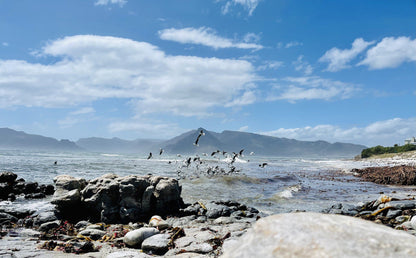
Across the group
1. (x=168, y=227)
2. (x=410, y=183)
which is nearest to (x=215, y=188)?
(x=168, y=227)

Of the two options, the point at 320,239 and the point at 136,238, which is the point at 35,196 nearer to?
the point at 136,238

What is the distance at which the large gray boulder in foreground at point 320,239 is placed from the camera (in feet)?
7.95

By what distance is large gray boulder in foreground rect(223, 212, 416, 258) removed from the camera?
95.4 inches

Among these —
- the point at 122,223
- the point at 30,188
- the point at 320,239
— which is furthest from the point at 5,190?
the point at 320,239

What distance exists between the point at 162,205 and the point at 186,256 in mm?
6728

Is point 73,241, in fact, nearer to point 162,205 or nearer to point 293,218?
point 162,205

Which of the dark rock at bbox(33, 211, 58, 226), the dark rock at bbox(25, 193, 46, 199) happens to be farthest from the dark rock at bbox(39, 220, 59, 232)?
the dark rock at bbox(25, 193, 46, 199)

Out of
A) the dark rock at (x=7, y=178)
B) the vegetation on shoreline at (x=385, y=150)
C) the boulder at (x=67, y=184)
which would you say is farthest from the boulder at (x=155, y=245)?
the vegetation on shoreline at (x=385, y=150)

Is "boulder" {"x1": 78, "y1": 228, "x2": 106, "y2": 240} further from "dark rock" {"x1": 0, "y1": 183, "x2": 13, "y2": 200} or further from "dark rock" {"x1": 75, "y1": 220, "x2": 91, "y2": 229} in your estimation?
"dark rock" {"x1": 0, "y1": 183, "x2": 13, "y2": 200}

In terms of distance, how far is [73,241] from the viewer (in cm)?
890

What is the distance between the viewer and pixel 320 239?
2551 millimetres

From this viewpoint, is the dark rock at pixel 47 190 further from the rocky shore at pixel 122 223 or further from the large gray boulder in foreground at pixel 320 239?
the large gray boulder in foreground at pixel 320 239

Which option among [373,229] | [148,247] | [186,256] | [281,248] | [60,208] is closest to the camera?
[281,248]

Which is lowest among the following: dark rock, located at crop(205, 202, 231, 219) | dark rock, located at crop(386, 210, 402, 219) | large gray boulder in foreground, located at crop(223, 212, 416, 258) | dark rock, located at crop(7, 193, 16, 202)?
dark rock, located at crop(7, 193, 16, 202)
